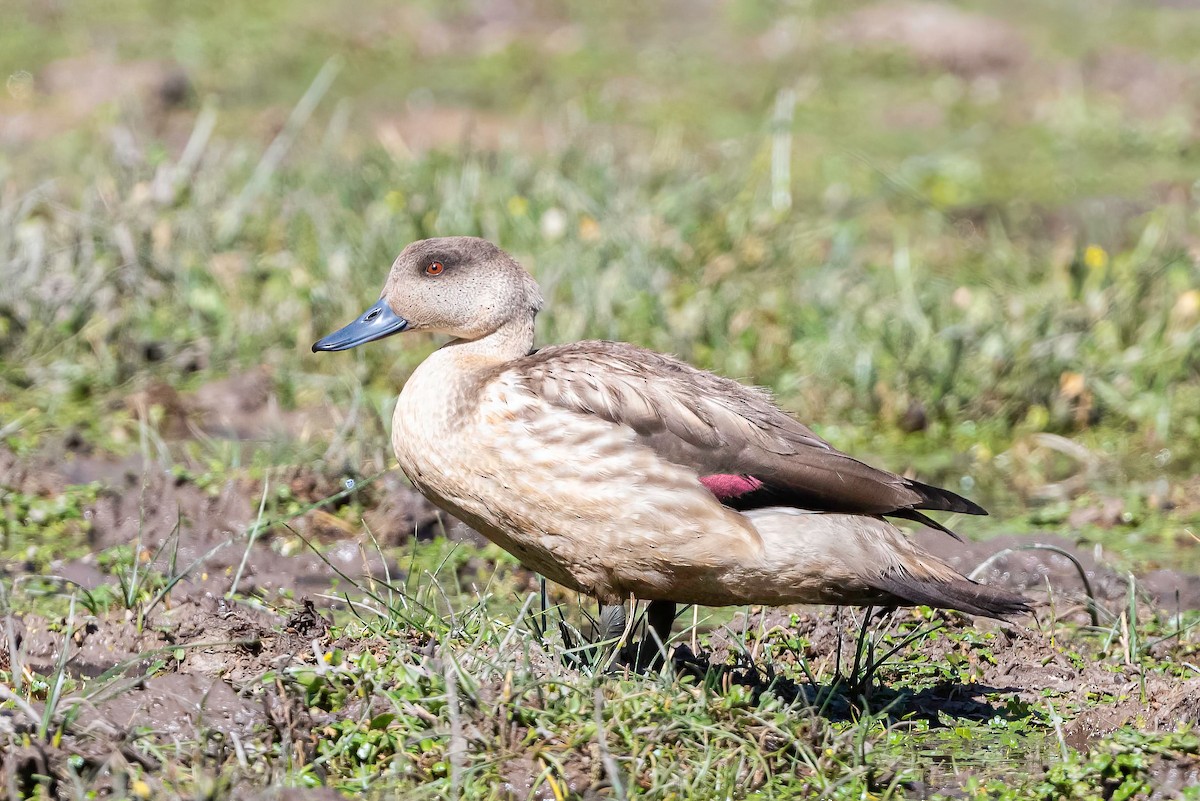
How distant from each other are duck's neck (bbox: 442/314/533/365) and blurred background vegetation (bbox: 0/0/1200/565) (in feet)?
4.16

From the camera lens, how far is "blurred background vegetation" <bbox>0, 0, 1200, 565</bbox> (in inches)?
265

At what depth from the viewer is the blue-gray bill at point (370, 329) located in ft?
15.5

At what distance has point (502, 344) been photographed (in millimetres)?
4617

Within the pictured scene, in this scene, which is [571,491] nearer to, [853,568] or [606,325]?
[853,568]

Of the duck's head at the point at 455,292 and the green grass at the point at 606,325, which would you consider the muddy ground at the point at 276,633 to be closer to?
the green grass at the point at 606,325

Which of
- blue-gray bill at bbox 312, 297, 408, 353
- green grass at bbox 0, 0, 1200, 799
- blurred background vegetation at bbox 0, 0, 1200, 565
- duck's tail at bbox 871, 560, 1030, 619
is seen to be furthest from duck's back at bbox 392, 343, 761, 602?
blurred background vegetation at bbox 0, 0, 1200, 565

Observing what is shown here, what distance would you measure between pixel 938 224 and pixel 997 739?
5.88 metres

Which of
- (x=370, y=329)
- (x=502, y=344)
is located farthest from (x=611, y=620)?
(x=370, y=329)

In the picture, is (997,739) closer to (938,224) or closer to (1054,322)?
(1054,322)

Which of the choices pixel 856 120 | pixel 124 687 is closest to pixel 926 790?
pixel 124 687

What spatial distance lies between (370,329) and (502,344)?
43 cm

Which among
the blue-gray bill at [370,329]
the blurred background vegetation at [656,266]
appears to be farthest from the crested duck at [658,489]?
the blurred background vegetation at [656,266]

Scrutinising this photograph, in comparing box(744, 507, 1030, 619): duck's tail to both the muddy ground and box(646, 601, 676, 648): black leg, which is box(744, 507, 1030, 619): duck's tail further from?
box(646, 601, 676, 648): black leg

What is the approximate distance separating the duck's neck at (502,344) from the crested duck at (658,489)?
0.61ft
